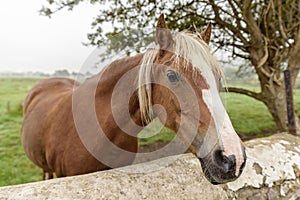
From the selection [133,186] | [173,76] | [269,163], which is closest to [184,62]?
[173,76]

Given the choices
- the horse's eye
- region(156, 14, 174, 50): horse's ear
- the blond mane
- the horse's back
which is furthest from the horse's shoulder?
the horse's eye

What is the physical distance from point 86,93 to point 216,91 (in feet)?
3.96

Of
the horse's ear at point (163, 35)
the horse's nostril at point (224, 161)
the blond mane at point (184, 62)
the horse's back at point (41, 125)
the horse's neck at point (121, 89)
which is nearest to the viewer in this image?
the horse's nostril at point (224, 161)

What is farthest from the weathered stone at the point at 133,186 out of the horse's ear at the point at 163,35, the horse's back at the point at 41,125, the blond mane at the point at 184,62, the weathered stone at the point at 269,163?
the horse's back at the point at 41,125

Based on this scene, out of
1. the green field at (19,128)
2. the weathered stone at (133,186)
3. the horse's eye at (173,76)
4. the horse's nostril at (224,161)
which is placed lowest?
the green field at (19,128)

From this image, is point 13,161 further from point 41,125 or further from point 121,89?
point 121,89

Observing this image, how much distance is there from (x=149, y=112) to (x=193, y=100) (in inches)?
15.3

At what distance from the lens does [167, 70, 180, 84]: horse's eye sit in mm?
1553

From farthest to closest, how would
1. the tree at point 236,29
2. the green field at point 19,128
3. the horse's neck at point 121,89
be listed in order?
the green field at point 19,128 → the tree at point 236,29 → the horse's neck at point 121,89

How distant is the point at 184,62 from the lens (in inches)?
60.5

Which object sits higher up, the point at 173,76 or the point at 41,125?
the point at 173,76

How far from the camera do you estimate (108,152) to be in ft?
6.82

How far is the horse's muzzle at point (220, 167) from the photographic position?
131 centimetres

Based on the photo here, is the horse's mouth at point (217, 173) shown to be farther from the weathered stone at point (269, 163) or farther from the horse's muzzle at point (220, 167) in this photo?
the weathered stone at point (269, 163)
